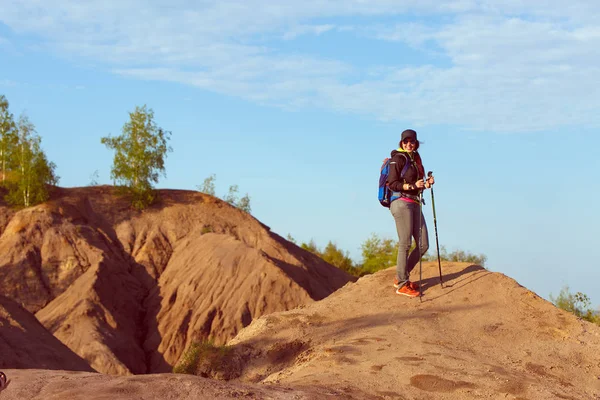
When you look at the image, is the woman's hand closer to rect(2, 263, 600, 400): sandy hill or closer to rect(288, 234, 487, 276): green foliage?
rect(2, 263, 600, 400): sandy hill

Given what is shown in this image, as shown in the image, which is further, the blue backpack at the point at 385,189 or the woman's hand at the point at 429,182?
the blue backpack at the point at 385,189

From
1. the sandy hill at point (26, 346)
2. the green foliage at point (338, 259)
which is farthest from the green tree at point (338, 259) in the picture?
the sandy hill at point (26, 346)

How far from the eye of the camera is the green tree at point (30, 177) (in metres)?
34.0

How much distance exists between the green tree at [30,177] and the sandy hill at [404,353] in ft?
79.0

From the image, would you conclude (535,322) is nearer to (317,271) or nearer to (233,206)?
(317,271)

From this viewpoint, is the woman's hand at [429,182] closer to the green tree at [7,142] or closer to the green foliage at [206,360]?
the green foliage at [206,360]

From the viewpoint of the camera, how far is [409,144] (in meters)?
12.0

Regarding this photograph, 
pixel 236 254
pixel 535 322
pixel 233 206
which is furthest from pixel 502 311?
pixel 233 206

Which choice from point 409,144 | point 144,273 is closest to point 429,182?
point 409,144

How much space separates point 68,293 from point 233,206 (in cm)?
1026

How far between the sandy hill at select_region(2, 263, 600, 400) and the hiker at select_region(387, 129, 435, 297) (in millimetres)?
991

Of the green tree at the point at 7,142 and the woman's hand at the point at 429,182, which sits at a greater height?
the green tree at the point at 7,142

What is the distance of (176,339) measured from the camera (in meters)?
29.2

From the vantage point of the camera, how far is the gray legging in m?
11.9
